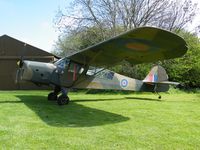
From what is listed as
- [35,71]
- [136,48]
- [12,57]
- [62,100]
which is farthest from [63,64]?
[12,57]

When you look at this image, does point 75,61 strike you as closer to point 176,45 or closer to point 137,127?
point 176,45

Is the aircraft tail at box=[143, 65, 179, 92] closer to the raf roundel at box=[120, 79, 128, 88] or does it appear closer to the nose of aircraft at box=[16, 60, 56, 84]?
the raf roundel at box=[120, 79, 128, 88]

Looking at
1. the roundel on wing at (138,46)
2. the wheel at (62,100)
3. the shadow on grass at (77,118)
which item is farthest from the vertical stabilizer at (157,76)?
the shadow on grass at (77,118)

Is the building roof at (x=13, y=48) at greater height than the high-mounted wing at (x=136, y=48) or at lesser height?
greater

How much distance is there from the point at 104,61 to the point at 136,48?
9.43ft

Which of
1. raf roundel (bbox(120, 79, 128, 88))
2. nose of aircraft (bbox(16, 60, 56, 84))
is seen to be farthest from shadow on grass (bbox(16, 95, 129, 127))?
raf roundel (bbox(120, 79, 128, 88))

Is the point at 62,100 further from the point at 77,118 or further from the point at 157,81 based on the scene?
the point at 157,81

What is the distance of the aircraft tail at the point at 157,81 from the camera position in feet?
50.0

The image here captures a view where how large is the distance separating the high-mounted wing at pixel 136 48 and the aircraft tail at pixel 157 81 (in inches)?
172

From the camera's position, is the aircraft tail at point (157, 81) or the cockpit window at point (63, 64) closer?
the cockpit window at point (63, 64)

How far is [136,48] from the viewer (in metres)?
8.64

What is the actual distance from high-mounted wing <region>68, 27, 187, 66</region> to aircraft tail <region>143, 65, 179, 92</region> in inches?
172

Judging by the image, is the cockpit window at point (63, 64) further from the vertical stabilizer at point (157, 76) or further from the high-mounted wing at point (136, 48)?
the vertical stabilizer at point (157, 76)

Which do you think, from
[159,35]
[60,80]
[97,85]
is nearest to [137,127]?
[159,35]
